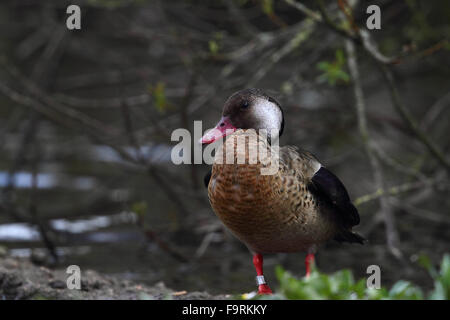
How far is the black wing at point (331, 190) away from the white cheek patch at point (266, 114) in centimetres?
47

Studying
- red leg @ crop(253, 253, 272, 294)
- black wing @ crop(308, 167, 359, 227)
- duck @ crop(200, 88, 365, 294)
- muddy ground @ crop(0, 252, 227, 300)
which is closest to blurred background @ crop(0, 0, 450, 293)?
muddy ground @ crop(0, 252, 227, 300)

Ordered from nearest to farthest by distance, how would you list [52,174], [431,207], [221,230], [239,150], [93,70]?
[239,150]
[221,230]
[431,207]
[52,174]
[93,70]

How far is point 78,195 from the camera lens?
9359 millimetres

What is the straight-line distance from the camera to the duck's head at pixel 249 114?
13.4 feet

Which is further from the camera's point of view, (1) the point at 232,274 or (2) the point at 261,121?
(1) the point at 232,274

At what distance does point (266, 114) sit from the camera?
4109mm

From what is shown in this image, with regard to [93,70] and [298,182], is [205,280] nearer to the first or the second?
[298,182]

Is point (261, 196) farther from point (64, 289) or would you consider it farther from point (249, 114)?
point (64, 289)

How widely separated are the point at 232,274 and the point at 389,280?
63.2 inches

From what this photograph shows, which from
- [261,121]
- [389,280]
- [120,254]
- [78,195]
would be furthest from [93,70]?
[261,121]

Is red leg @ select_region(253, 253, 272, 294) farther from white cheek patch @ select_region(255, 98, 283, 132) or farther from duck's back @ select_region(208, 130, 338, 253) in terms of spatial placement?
white cheek patch @ select_region(255, 98, 283, 132)

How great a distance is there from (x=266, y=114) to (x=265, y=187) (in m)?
0.52

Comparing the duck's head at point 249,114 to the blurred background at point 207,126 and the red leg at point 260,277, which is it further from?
the blurred background at point 207,126

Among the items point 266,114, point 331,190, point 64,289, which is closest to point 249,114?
point 266,114
